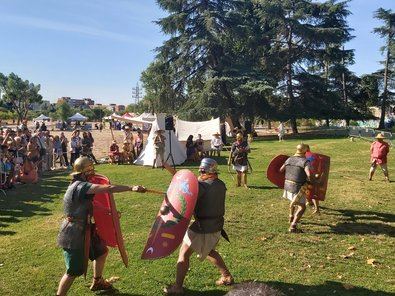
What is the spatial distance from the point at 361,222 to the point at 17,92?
88025mm

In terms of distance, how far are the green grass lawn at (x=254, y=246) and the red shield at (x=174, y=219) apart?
2.63 ft

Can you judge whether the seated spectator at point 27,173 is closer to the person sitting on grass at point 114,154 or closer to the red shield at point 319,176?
the person sitting on grass at point 114,154

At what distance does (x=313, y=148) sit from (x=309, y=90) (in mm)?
14354

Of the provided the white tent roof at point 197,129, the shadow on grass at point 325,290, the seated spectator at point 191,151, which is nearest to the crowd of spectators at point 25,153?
the seated spectator at point 191,151

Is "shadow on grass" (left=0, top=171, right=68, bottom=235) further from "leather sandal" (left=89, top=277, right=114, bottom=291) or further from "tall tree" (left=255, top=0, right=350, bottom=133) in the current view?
"tall tree" (left=255, top=0, right=350, bottom=133)

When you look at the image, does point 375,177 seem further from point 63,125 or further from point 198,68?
point 63,125

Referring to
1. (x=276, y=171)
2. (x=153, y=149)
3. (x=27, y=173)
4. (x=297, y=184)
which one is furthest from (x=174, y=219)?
(x=153, y=149)

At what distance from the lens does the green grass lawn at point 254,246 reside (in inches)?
234

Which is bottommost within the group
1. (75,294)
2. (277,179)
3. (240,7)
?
Answer: (75,294)

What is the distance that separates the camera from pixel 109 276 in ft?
20.5

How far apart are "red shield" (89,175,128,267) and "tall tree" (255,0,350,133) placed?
34.2 metres

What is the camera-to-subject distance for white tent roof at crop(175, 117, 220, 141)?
23.7 metres

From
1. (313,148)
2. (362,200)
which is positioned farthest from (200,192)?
(313,148)

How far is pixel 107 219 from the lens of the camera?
548cm
